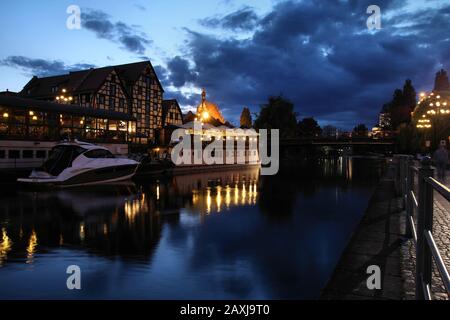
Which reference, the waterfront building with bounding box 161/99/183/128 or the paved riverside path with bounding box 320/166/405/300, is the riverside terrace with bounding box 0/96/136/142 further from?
the paved riverside path with bounding box 320/166/405/300

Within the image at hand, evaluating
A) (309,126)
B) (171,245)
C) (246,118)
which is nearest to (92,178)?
(171,245)

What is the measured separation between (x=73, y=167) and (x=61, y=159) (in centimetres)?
139

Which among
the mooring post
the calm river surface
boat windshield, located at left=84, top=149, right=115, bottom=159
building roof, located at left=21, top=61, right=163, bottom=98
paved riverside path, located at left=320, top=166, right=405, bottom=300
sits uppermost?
building roof, located at left=21, top=61, right=163, bottom=98

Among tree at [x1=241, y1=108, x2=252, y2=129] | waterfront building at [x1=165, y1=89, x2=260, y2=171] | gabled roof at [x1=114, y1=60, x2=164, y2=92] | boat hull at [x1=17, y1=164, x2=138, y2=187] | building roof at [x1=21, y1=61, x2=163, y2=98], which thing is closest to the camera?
boat hull at [x1=17, y1=164, x2=138, y2=187]

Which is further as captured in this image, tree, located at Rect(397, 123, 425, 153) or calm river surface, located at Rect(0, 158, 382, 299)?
tree, located at Rect(397, 123, 425, 153)

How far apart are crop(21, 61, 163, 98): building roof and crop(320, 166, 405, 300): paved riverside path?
176 ft

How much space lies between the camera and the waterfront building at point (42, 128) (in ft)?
110

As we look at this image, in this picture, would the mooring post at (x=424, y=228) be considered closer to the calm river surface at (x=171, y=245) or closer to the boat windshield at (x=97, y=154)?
the calm river surface at (x=171, y=245)

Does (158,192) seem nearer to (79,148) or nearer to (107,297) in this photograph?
(79,148)

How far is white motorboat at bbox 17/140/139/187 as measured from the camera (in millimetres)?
28438

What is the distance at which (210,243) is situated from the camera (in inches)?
493

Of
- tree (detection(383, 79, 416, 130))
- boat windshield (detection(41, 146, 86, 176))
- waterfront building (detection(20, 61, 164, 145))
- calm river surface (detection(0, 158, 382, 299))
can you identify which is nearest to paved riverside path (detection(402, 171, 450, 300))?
calm river surface (detection(0, 158, 382, 299))

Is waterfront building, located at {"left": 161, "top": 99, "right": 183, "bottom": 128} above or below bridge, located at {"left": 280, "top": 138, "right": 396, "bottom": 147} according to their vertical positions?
above
